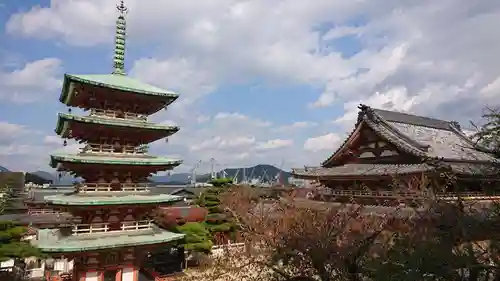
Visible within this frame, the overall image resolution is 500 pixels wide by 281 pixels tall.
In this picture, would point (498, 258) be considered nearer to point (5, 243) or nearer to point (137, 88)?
point (137, 88)

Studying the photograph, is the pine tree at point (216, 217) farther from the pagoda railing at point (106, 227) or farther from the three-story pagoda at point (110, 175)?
the pagoda railing at point (106, 227)

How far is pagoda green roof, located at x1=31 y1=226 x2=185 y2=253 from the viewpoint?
1244 cm

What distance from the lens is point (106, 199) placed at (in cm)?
1368

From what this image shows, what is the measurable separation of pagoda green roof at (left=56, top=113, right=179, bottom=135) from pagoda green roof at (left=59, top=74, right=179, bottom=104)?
1295mm

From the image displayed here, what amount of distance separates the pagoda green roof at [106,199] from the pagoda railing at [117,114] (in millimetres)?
3307

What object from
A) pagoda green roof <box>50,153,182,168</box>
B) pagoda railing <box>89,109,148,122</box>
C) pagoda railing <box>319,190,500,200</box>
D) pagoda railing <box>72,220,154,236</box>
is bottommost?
pagoda railing <box>72,220,154,236</box>

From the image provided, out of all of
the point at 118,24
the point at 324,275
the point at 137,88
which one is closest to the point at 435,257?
the point at 324,275

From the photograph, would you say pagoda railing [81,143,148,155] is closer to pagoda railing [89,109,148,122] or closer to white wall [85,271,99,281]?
pagoda railing [89,109,148,122]

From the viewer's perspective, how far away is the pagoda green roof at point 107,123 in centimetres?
1348

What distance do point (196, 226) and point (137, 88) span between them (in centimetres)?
991

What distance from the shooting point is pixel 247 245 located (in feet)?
37.2

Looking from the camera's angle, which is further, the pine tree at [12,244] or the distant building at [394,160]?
the pine tree at [12,244]

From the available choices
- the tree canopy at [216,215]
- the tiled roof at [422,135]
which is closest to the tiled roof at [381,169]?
the tiled roof at [422,135]

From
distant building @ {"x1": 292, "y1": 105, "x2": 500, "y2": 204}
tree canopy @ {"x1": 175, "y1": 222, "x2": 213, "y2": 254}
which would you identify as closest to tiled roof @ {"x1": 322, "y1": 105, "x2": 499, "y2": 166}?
distant building @ {"x1": 292, "y1": 105, "x2": 500, "y2": 204}
